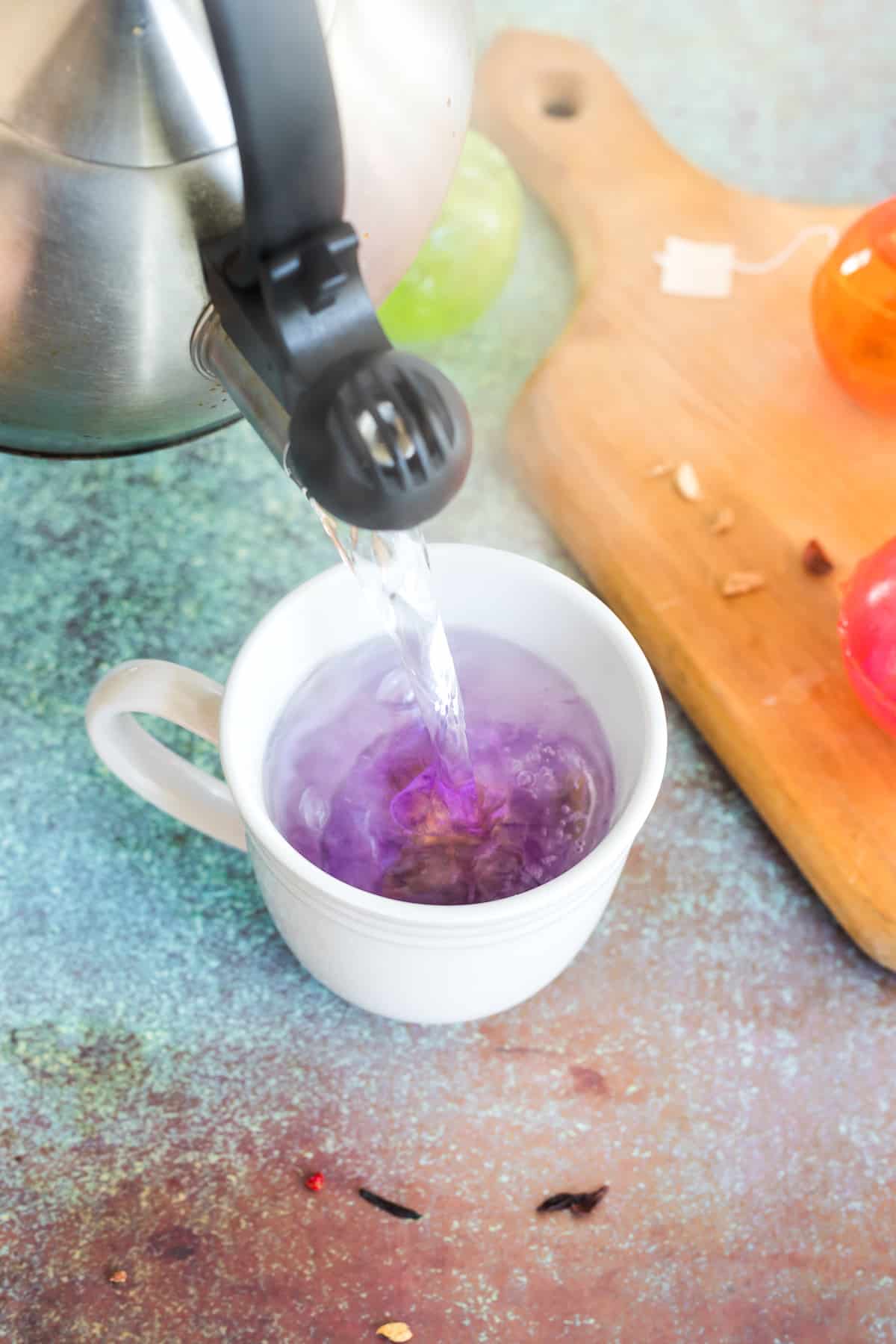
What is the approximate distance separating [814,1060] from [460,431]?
334 mm

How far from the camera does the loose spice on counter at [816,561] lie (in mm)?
621

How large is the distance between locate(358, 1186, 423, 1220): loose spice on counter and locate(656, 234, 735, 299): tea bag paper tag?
19.4 inches

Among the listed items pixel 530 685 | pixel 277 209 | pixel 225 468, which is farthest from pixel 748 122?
pixel 277 209

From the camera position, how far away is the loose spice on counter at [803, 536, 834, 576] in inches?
24.4

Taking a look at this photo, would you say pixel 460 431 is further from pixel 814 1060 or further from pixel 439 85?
Result: pixel 814 1060

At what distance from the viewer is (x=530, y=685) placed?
494 mm

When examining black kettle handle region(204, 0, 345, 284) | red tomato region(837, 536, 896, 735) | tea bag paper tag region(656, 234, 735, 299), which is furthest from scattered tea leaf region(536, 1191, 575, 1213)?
tea bag paper tag region(656, 234, 735, 299)

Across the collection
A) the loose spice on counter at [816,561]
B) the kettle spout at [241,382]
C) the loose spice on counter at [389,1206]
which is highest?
the kettle spout at [241,382]

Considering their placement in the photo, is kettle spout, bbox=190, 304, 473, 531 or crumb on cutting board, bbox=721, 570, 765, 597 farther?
crumb on cutting board, bbox=721, 570, 765, 597

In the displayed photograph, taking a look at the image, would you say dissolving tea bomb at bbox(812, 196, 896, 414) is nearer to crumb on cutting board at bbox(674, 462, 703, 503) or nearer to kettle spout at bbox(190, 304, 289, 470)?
crumb on cutting board at bbox(674, 462, 703, 503)

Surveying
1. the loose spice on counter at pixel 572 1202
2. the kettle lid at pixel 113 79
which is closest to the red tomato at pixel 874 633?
the loose spice on counter at pixel 572 1202

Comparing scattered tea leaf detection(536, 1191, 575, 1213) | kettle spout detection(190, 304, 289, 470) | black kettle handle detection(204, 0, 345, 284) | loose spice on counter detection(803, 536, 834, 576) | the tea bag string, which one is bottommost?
scattered tea leaf detection(536, 1191, 575, 1213)

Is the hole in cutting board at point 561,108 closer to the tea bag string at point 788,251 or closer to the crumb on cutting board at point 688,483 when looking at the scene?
the tea bag string at point 788,251

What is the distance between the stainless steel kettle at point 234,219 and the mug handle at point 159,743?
0.08 m
